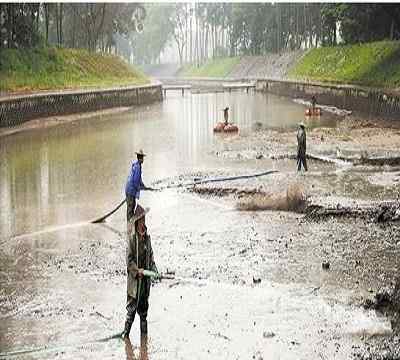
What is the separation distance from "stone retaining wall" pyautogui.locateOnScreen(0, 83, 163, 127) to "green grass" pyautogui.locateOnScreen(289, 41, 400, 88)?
54.6ft

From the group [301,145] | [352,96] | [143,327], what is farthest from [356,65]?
[143,327]

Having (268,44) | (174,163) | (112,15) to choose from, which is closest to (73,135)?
(174,163)

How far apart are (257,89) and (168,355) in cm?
7765

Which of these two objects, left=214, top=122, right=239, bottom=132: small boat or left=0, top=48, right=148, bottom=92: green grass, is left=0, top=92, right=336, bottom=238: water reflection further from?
left=0, top=48, right=148, bottom=92: green grass

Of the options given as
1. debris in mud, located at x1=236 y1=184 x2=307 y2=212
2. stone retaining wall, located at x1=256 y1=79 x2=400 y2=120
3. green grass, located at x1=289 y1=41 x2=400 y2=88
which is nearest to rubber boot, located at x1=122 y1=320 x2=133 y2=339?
debris in mud, located at x1=236 y1=184 x2=307 y2=212

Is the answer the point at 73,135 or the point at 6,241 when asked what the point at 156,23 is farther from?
the point at 6,241

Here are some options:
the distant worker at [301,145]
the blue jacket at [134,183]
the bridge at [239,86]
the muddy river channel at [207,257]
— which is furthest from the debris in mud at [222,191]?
the bridge at [239,86]

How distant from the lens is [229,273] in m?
12.6

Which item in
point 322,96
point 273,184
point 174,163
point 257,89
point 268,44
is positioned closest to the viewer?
point 273,184

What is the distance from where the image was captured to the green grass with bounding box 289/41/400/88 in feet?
156

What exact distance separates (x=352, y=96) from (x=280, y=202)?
3365 centimetres

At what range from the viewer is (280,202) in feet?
57.6

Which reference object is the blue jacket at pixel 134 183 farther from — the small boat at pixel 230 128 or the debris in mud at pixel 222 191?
the small boat at pixel 230 128

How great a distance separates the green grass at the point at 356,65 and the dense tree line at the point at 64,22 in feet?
67.4
